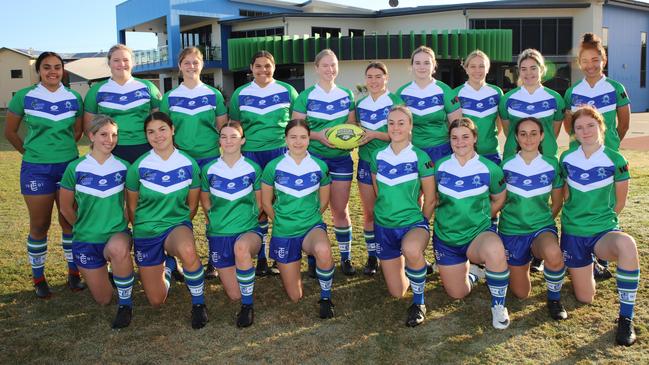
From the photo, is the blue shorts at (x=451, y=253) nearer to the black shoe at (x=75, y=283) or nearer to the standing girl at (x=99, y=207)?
the standing girl at (x=99, y=207)

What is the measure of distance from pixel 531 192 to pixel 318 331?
5.81 ft

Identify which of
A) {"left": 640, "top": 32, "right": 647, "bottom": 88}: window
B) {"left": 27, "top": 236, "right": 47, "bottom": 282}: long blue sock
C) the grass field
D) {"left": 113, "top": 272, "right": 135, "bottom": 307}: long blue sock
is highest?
{"left": 640, "top": 32, "right": 647, "bottom": 88}: window

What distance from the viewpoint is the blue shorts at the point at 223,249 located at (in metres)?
4.12

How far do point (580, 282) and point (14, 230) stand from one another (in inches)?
242

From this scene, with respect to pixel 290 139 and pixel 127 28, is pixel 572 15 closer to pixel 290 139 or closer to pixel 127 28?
pixel 127 28

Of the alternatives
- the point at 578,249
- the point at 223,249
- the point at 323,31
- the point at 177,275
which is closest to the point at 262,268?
the point at 177,275

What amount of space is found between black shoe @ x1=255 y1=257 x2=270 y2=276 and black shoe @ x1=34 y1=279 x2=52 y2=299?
1657 mm

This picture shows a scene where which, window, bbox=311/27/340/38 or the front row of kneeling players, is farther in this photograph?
window, bbox=311/27/340/38

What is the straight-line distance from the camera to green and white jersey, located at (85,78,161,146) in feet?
14.9

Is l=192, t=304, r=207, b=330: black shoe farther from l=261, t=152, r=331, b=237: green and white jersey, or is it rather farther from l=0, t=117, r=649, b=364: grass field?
l=261, t=152, r=331, b=237: green and white jersey

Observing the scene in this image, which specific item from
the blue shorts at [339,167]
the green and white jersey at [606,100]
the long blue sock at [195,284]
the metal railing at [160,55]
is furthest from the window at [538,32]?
the long blue sock at [195,284]

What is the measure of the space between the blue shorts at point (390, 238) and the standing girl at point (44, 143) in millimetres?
2466

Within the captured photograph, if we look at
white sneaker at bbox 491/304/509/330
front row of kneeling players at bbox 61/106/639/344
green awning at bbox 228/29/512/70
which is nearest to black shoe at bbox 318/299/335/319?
front row of kneeling players at bbox 61/106/639/344

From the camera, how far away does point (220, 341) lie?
3625mm
